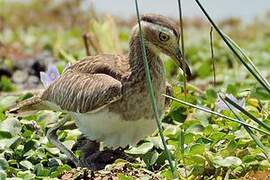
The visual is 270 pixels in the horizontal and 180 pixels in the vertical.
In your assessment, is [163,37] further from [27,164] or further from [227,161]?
[27,164]

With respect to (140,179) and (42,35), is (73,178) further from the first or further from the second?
(42,35)

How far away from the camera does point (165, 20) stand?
219 inches

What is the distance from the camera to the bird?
5.48 metres

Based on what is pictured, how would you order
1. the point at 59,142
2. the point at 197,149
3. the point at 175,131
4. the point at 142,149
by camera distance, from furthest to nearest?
the point at 175,131 → the point at 59,142 → the point at 142,149 → the point at 197,149

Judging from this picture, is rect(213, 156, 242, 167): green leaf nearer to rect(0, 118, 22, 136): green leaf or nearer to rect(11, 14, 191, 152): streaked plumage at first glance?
rect(11, 14, 191, 152): streaked plumage

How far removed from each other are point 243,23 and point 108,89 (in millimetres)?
7836

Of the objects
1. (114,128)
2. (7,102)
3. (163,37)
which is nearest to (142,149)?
(114,128)

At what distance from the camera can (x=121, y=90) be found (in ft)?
18.2

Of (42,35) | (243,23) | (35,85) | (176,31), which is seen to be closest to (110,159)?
(176,31)

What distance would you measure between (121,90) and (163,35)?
40cm

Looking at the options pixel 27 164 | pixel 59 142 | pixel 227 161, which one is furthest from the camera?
pixel 59 142

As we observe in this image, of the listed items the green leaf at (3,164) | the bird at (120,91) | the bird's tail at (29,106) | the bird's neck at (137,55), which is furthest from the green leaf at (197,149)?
the bird's tail at (29,106)

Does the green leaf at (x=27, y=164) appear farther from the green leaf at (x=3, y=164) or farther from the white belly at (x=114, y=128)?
the white belly at (x=114, y=128)

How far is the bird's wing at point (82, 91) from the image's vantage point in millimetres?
5492
